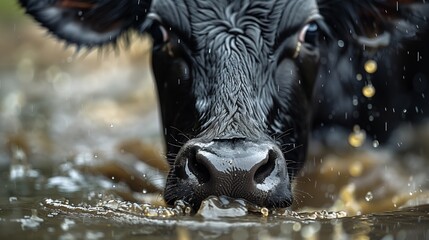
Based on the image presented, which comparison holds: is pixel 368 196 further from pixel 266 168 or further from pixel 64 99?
pixel 64 99

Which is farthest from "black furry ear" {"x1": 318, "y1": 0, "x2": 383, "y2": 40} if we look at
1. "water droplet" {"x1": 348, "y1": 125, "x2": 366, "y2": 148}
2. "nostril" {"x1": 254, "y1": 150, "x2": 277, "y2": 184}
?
"nostril" {"x1": 254, "y1": 150, "x2": 277, "y2": 184}

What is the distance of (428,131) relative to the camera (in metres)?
8.78

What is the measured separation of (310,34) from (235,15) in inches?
23.4

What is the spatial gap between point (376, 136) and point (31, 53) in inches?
273

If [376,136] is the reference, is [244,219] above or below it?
above

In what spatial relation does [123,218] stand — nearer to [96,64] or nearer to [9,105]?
[9,105]

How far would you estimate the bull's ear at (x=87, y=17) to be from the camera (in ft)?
21.1

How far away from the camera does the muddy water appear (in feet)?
13.4

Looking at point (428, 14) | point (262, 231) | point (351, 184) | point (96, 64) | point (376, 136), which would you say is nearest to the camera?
point (262, 231)

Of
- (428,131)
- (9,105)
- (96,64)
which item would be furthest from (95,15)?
(96,64)

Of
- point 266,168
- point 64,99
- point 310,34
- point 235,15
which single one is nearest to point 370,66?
point 310,34

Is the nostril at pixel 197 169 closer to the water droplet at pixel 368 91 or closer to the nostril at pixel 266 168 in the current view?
the nostril at pixel 266 168

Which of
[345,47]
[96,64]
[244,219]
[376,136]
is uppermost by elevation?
[244,219]

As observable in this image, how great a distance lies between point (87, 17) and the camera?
21.5ft
